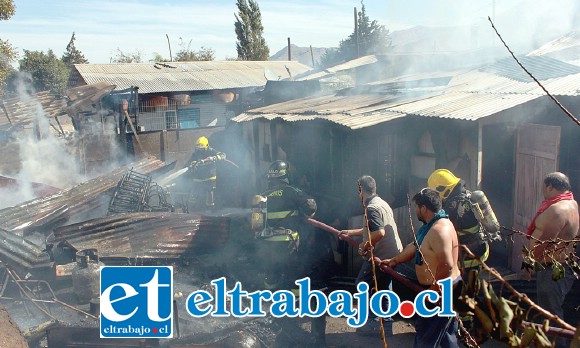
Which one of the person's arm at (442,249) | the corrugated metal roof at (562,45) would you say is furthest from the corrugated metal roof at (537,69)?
the person's arm at (442,249)

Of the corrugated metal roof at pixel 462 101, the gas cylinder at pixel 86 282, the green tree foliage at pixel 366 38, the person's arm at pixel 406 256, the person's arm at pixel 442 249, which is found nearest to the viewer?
the person's arm at pixel 442 249

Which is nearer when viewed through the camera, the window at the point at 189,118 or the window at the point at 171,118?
the window at the point at 171,118

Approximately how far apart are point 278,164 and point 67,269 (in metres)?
3.57

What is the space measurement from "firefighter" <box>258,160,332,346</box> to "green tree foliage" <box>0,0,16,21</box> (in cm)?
1266

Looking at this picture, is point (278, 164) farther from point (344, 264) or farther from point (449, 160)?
point (449, 160)

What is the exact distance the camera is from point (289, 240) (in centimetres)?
671

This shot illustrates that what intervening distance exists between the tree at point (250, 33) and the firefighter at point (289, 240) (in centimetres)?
3315

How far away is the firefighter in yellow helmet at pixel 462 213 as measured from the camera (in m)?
5.13

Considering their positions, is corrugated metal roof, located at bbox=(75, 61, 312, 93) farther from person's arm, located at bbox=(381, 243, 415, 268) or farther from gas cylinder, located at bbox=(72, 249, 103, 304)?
person's arm, located at bbox=(381, 243, 415, 268)

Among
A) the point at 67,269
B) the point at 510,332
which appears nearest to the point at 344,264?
the point at 67,269

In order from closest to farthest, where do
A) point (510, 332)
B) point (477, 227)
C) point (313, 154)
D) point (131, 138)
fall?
point (510, 332) → point (477, 227) → point (313, 154) → point (131, 138)

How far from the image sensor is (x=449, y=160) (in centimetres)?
703

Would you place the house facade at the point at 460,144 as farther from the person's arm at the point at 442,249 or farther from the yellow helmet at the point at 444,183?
the person's arm at the point at 442,249

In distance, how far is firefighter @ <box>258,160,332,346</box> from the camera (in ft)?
22.1
